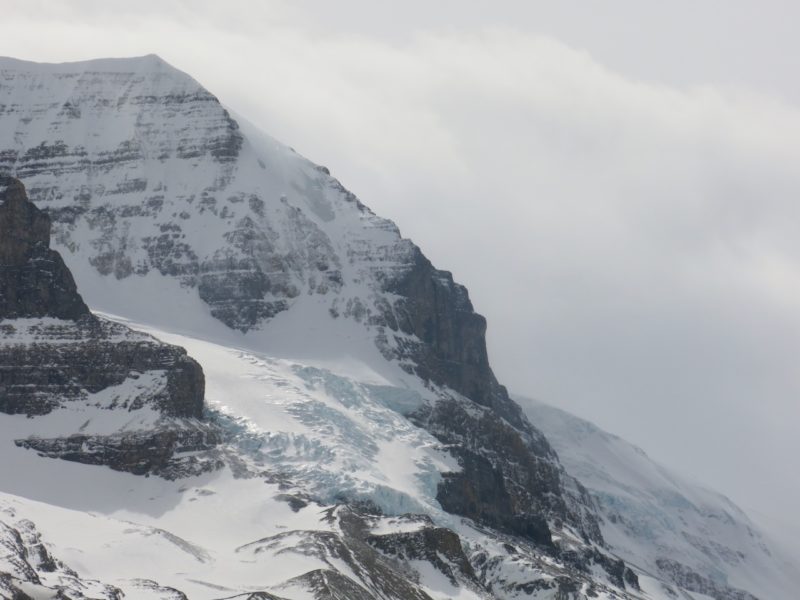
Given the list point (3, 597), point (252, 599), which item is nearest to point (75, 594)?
point (3, 597)

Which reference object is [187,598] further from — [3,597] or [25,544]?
[3,597]

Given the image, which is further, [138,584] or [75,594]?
[138,584]

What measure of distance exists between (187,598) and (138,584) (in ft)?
17.7

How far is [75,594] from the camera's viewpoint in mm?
173250

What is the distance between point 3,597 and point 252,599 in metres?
45.0

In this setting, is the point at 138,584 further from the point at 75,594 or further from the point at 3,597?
the point at 3,597

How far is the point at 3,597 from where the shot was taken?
15862cm

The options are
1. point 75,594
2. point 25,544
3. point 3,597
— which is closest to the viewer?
point 3,597

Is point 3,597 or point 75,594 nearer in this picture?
point 3,597

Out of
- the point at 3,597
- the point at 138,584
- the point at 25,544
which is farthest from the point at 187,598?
the point at 3,597

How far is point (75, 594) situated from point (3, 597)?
49.9 ft

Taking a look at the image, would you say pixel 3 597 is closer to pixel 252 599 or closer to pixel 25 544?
pixel 25 544

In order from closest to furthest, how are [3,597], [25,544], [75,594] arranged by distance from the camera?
[3,597] < [75,594] < [25,544]

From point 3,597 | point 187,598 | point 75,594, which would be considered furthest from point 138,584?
point 3,597
